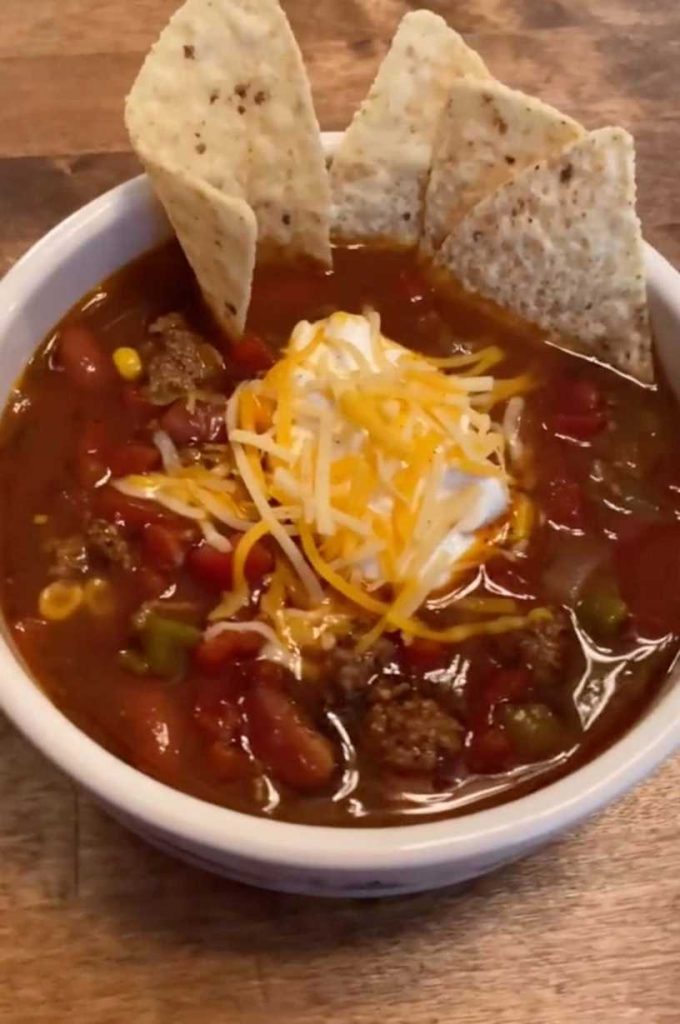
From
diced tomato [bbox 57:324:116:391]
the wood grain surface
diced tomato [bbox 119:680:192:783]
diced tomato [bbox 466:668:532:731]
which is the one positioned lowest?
the wood grain surface

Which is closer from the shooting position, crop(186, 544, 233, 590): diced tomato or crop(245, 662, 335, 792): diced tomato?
crop(245, 662, 335, 792): diced tomato

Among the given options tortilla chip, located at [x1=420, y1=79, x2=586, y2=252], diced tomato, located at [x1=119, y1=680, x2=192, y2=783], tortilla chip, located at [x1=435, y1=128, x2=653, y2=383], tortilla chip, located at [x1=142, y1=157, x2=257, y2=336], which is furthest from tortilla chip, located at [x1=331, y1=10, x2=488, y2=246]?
diced tomato, located at [x1=119, y1=680, x2=192, y2=783]

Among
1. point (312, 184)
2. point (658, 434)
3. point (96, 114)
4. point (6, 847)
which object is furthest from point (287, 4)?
point (6, 847)

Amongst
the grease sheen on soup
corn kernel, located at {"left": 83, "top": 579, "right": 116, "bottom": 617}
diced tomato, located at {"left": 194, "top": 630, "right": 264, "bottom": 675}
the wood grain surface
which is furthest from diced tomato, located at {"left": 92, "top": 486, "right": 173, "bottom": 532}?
the wood grain surface

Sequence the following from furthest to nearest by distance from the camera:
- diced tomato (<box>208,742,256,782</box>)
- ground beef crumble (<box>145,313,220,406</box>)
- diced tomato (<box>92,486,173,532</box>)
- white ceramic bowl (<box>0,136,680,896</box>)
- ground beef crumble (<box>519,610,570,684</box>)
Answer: ground beef crumble (<box>145,313,220,406</box>)
diced tomato (<box>92,486,173,532</box>)
ground beef crumble (<box>519,610,570,684</box>)
diced tomato (<box>208,742,256,782</box>)
white ceramic bowl (<box>0,136,680,896</box>)

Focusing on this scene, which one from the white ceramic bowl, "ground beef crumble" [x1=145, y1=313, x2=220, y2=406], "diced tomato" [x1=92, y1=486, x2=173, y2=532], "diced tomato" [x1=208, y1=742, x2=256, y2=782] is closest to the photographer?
the white ceramic bowl

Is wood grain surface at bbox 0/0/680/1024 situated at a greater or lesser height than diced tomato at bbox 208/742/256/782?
lesser

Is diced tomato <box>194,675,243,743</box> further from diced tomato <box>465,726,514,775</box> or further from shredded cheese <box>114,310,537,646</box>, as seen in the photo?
diced tomato <box>465,726,514,775</box>

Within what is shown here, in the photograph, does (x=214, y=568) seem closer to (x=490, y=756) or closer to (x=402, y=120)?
(x=490, y=756)
